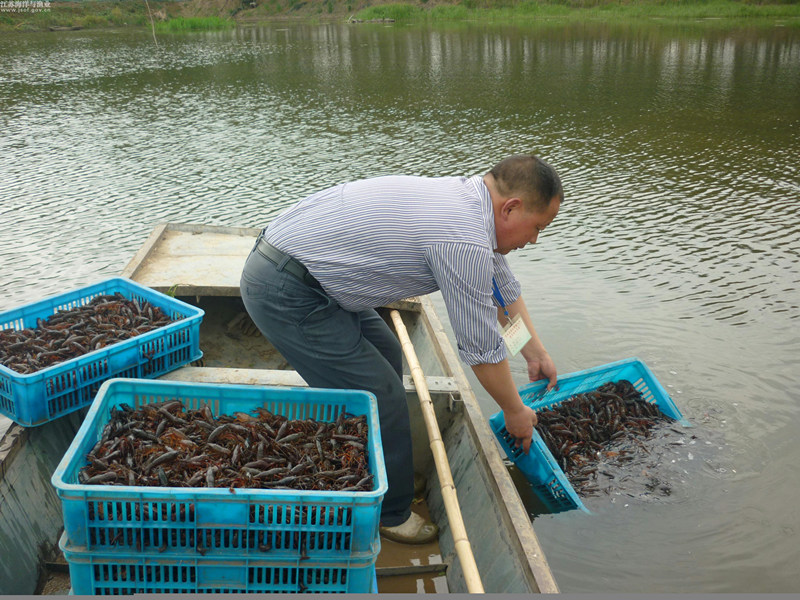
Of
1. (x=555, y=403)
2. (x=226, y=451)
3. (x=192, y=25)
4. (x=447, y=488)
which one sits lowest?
(x=555, y=403)

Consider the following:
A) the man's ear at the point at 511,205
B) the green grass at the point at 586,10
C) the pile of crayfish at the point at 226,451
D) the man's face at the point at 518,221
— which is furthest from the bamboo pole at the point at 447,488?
the green grass at the point at 586,10

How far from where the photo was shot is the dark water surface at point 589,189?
4590mm

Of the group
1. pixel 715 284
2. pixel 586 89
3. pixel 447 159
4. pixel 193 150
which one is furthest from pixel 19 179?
pixel 586 89

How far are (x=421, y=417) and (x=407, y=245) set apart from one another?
67.3 inches

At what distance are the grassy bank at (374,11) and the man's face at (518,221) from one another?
3516 cm

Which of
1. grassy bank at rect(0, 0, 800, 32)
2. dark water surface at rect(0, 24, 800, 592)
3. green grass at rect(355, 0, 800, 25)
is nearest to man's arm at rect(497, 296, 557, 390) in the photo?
dark water surface at rect(0, 24, 800, 592)

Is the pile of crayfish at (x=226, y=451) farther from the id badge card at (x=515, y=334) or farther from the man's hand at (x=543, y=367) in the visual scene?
the man's hand at (x=543, y=367)

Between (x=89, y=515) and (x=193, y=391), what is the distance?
0.94 meters

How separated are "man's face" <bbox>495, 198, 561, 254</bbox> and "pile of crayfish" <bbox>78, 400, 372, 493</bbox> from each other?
42.4 inches

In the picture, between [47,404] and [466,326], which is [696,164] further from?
[47,404]

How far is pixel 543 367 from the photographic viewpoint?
421 cm

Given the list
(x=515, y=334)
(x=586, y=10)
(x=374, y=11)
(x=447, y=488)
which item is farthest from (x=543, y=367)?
(x=374, y=11)

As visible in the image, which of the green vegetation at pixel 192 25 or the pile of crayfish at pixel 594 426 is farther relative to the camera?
the green vegetation at pixel 192 25

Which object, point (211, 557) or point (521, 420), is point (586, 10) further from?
point (211, 557)
